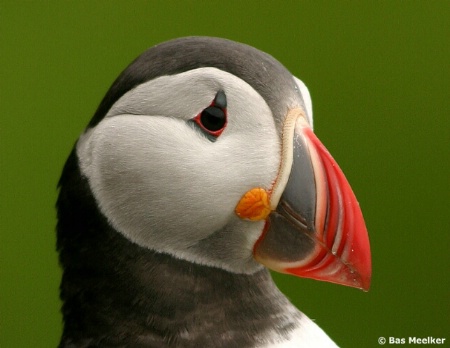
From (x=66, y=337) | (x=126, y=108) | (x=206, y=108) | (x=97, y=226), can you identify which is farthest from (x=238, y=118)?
(x=66, y=337)

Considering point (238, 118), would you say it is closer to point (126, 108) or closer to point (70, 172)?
point (126, 108)

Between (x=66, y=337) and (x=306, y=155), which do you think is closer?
(x=306, y=155)

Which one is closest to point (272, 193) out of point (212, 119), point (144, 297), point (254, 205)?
point (254, 205)

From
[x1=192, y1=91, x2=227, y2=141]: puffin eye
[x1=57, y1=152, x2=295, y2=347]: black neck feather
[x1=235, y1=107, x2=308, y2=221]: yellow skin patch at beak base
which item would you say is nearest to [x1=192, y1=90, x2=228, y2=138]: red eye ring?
[x1=192, y1=91, x2=227, y2=141]: puffin eye

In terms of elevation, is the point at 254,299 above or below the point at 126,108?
below

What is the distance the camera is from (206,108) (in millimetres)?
1236

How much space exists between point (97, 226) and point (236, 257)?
240 mm

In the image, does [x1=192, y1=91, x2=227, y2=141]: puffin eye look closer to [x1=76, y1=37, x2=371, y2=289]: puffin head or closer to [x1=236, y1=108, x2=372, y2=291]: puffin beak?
[x1=76, y1=37, x2=371, y2=289]: puffin head

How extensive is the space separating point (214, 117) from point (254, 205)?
15 centimetres

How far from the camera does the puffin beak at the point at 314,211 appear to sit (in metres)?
1.24

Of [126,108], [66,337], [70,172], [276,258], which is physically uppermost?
[126,108]

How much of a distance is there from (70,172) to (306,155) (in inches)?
16.2

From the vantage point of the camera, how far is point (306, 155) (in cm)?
125

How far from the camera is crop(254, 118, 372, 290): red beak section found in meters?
1.24
